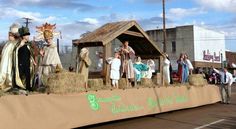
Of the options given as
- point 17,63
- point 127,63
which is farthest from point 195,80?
point 17,63

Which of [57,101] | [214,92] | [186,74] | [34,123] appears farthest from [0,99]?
[214,92]

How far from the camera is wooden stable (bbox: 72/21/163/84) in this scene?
1509 centimetres

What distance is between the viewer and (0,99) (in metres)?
8.48

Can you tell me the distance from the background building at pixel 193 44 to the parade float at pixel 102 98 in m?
33.1

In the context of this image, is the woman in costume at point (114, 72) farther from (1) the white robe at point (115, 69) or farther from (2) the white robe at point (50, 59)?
(2) the white robe at point (50, 59)

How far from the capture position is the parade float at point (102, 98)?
9.05 meters

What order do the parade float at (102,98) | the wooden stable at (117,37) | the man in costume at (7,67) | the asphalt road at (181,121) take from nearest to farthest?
the parade float at (102,98) → the man in costume at (7,67) → the asphalt road at (181,121) → the wooden stable at (117,37)

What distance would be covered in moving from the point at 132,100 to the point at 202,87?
20.1 ft

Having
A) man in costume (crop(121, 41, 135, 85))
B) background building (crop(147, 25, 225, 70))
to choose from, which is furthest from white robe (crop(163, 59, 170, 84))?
background building (crop(147, 25, 225, 70))

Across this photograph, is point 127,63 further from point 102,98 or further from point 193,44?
point 193,44

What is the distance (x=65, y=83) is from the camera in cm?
1044

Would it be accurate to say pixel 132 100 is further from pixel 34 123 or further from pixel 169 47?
pixel 169 47

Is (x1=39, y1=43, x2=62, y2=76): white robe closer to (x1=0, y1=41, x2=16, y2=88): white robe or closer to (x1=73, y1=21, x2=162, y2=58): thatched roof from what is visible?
(x1=0, y1=41, x2=16, y2=88): white robe

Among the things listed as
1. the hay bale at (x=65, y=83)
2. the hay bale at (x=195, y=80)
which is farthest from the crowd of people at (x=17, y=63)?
the hay bale at (x=195, y=80)
